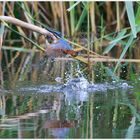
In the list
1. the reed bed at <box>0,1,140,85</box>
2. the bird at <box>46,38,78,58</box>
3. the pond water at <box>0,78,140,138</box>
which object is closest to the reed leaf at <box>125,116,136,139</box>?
the pond water at <box>0,78,140,138</box>

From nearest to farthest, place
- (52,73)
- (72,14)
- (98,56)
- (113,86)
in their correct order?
(113,86), (52,73), (98,56), (72,14)

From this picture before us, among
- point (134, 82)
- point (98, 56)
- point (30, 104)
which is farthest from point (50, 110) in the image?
point (98, 56)

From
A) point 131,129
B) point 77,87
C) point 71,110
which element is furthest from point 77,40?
point 131,129

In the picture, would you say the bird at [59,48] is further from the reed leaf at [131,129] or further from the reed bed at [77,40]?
the reed leaf at [131,129]

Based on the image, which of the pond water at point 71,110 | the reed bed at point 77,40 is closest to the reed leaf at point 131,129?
the pond water at point 71,110

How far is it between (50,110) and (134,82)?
1.02 meters

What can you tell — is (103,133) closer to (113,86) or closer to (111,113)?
(111,113)

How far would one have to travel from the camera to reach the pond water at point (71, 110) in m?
2.55

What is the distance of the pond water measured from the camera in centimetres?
255

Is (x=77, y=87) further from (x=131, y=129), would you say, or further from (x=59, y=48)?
(x=131, y=129)

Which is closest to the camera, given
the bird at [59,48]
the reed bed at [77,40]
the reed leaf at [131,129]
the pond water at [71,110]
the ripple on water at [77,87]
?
the reed leaf at [131,129]

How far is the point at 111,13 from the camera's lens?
6.66 meters

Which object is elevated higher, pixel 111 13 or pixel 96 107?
pixel 111 13

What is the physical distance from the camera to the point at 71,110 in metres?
3.10
